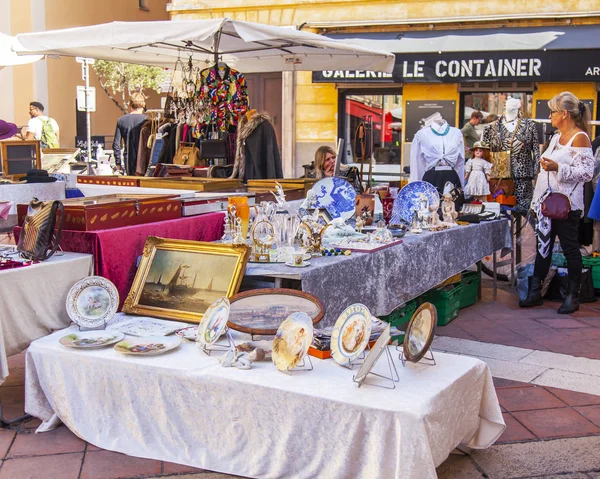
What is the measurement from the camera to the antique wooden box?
3.68 m

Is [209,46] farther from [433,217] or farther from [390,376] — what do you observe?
[390,376]

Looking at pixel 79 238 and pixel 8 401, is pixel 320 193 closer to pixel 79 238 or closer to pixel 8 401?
pixel 79 238

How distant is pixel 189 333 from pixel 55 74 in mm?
16966

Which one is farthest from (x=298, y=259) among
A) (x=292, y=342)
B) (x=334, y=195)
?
(x=334, y=195)

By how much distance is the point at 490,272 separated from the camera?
21.8 feet

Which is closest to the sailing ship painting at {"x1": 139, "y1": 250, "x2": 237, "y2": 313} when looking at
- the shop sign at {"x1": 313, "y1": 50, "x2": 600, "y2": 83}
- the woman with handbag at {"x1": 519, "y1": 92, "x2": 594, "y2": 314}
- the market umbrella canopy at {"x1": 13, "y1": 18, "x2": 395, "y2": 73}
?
the market umbrella canopy at {"x1": 13, "y1": 18, "x2": 395, "y2": 73}

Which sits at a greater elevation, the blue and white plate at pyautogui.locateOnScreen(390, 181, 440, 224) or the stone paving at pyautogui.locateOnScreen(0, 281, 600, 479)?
the blue and white plate at pyautogui.locateOnScreen(390, 181, 440, 224)

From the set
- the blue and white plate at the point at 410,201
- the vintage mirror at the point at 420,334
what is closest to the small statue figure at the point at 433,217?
the blue and white plate at the point at 410,201

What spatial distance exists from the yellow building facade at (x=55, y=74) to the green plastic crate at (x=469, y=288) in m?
14.0

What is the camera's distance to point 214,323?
300 centimetres

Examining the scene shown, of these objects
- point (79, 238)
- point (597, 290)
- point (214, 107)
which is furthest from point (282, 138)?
point (79, 238)

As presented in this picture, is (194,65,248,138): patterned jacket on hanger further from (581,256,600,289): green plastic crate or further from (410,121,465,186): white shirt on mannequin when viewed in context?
(581,256,600,289): green plastic crate

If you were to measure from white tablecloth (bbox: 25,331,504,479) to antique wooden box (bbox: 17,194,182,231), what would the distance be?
27.3 inches

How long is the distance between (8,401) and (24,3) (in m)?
16.4
